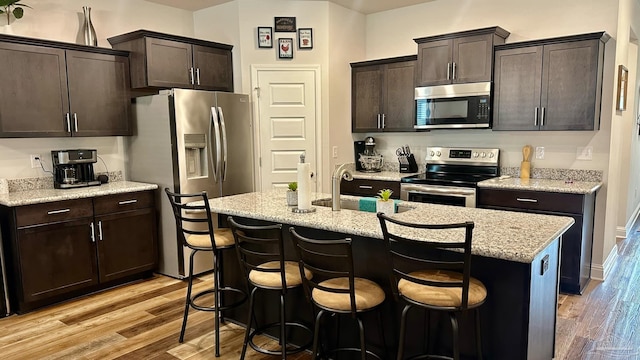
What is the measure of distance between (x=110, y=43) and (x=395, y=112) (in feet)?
9.89

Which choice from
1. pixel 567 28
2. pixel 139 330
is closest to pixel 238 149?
pixel 139 330

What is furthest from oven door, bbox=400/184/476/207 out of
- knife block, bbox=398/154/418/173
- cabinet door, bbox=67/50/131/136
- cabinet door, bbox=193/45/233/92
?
cabinet door, bbox=67/50/131/136

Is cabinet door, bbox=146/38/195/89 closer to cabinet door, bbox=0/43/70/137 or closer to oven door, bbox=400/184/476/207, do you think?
cabinet door, bbox=0/43/70/137

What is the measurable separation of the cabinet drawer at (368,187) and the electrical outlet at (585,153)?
1656 mm

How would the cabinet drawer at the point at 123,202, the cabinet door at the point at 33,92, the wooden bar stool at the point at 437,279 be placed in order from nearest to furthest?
1. the wooden bar stool at the point at 437,279
2. the cabinet door at the point at 33,92
3. the cabinet drawer at the point at 123,202

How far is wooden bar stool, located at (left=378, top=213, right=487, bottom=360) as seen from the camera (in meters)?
1.82

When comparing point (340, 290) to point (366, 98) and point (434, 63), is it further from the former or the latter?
point (366, 98)

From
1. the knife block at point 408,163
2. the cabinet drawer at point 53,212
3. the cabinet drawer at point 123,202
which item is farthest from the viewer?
the knife block at point 408,163

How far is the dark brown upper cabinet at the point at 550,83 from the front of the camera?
3766mm

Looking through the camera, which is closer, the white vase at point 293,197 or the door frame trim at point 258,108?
the white vase at point 293,197

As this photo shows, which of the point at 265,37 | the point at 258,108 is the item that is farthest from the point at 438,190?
the point at 265,37

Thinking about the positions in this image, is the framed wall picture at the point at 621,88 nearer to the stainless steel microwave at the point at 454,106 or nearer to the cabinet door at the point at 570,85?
the cabinet door at the point at 570,85

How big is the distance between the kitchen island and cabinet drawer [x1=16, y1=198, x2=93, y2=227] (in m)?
1.67

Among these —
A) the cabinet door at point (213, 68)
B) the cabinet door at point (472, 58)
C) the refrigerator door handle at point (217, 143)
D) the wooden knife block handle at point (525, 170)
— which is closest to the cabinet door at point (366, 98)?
the cabinet door at point (472, 58)
